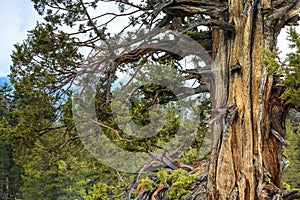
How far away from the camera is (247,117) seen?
13.6 ft

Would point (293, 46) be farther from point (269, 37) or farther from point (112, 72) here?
point (112, 72)

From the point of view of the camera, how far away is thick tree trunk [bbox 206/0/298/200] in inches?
161

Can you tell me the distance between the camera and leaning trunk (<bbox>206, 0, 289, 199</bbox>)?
4.09 metres

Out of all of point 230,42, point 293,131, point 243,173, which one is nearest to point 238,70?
point 230,42

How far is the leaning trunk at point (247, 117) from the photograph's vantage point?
13.4ft

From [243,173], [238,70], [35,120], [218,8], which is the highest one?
[218,8]

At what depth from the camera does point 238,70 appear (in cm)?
427

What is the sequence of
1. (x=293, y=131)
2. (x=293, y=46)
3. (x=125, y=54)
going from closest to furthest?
(x=293, y=46) → (x=125, y=54) → (x=293, y=131)

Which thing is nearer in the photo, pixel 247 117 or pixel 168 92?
pixel 247 117

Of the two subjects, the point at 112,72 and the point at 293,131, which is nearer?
the point at 112,72

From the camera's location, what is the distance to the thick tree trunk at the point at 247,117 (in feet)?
13.4

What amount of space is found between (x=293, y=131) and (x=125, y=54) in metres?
20.2

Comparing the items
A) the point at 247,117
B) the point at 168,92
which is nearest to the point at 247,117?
the point at 247,117

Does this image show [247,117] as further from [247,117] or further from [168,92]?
[168,92]
